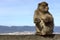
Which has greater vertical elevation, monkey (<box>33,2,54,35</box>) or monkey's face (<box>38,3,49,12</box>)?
monkey's face (<box>38,3,49,12</box>)

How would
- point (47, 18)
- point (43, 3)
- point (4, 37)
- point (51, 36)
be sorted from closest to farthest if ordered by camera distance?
point (4, 37)
point (51, 36)
point (47, 18)
point (43, 3)

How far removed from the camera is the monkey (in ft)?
19.5

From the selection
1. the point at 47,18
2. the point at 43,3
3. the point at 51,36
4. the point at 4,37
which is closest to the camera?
the point at 4,37

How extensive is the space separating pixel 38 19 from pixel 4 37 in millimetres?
1395

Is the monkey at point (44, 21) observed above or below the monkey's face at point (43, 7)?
below

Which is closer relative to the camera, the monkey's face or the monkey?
the monkey

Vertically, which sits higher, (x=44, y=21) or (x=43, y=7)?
(x=43, y=7)

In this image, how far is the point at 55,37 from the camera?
5.08 meters

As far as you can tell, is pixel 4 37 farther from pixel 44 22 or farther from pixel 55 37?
pixel 44 22

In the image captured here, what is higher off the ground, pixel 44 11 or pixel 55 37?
pixel 44 11

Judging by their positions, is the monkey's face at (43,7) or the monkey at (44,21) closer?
the monkey at (44,21)

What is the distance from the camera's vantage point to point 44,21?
595 centimetres

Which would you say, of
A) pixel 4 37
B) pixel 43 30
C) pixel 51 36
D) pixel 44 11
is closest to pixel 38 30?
pixel 43 30

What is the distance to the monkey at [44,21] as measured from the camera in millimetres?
5938
